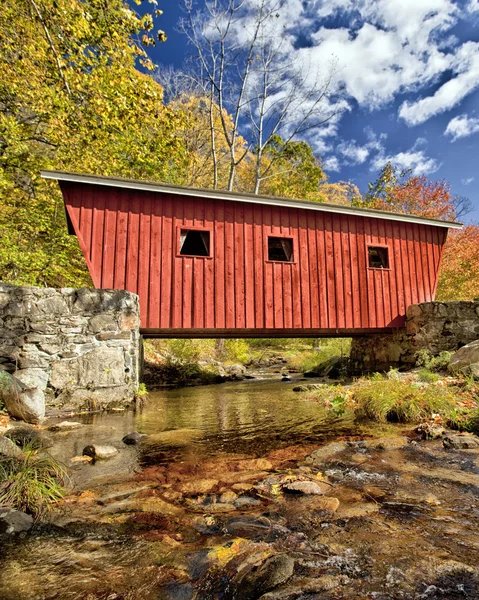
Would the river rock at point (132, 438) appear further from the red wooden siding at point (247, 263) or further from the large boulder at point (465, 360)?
the large boulder at point (465, 360)

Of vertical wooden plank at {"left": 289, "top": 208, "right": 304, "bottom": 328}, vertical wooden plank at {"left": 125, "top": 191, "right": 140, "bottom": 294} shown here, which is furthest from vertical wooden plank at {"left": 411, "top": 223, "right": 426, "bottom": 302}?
vertical wooden plank at {"left": 125, "top": 191, "right": 140, "bottom": 294}

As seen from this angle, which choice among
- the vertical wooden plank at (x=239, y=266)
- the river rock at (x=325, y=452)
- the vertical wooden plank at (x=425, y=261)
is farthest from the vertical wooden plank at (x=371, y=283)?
the river rock at (x=325, y=452)

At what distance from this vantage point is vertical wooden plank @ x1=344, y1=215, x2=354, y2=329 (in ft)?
30.1

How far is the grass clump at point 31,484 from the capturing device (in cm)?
209

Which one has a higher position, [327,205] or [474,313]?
[327,205]

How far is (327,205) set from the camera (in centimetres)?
920

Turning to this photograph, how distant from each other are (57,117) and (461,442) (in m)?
10.7

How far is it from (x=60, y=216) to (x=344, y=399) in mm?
10396

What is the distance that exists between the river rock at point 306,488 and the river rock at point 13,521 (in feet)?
5.22

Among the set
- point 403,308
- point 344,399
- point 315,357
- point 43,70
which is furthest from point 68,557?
point 315,357

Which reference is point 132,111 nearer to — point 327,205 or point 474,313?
point 327,205

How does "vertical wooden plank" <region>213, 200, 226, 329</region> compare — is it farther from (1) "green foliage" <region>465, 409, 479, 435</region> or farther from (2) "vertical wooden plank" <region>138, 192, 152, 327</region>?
(1) "green foliage" <region>465, 409, 479, 435</region>

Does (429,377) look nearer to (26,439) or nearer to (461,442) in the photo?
(461,442)

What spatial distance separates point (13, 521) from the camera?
1.90 m
